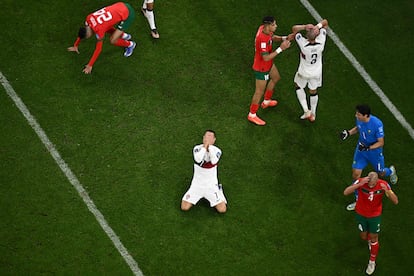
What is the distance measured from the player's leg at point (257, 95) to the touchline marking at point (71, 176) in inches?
122

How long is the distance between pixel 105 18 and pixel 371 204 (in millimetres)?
5323

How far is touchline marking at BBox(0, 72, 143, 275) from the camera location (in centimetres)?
1253

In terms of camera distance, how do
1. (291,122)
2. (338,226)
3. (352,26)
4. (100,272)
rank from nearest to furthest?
(100,272) < (338,226) < (291,122) < (352,26)

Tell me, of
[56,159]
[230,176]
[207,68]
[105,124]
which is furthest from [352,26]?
[56,159]

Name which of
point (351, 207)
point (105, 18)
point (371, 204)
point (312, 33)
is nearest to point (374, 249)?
point (371, 204)

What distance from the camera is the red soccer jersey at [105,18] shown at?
1377 cm

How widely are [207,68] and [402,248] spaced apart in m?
4.56

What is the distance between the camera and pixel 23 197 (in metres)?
12.9

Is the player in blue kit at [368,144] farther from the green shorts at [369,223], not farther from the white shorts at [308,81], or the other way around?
the white shorts at [308,81]

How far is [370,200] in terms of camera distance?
12062mm

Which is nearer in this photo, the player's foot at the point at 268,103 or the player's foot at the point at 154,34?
the player's foot at the point at 268,103

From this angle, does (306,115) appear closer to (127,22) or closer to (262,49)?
(262,49)

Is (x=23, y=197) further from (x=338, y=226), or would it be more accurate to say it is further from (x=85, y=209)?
(x=338, y=226)

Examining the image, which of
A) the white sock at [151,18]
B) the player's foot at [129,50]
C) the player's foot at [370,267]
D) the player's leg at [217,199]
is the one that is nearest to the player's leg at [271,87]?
the player's leg at [217,199]
